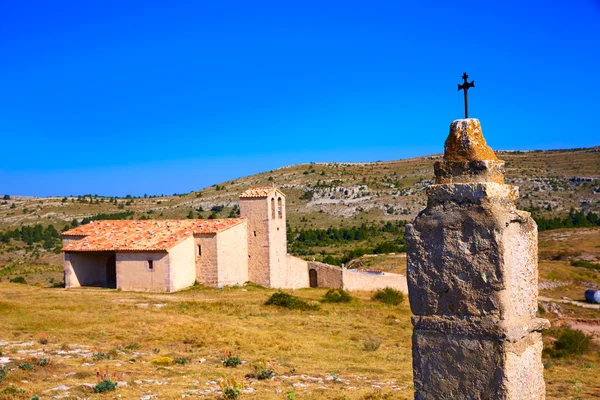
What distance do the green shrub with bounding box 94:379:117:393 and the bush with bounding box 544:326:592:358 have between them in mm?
15106

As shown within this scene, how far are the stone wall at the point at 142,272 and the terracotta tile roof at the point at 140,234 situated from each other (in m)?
0.46

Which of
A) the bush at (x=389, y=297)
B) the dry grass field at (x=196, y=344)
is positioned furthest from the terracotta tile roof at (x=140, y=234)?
the bush at (x=389, y=297)

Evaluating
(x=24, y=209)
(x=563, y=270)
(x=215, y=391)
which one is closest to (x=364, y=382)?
(x=215, y=391)

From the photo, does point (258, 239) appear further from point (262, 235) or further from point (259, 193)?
point (259, 193)

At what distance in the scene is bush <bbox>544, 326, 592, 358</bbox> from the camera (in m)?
20.2

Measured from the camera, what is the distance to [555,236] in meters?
55.6

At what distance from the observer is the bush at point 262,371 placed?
1266 cm

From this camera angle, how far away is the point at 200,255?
106 ft

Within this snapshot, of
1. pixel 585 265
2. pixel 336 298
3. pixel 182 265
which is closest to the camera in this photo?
pixel 336 298

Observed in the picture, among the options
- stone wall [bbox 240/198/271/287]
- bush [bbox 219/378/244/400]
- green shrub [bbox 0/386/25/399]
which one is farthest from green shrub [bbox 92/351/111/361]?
stone wall [bbox 240/198/271/287]

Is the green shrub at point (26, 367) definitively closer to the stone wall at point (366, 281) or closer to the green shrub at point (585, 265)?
the stone wall at point (366, 281)

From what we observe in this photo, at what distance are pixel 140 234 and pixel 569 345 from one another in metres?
22.1

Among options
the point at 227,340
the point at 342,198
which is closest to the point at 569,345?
the point at 227,340

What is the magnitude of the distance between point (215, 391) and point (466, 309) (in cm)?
724
